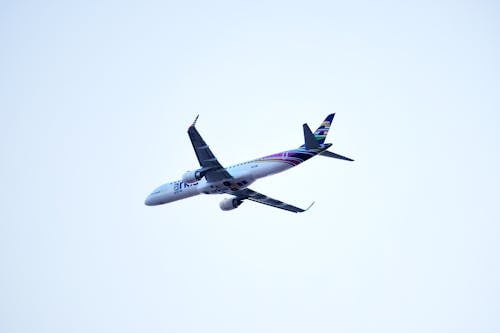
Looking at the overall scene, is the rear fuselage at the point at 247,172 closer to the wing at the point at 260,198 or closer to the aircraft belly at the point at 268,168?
the aircraft belly at the point at 268,168

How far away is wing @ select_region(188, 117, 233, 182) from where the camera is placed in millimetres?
55281

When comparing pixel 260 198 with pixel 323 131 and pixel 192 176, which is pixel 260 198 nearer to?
pixel 192 176

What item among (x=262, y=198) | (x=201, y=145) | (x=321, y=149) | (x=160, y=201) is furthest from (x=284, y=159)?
(x=160, y=201)

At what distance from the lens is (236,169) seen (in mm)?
59594

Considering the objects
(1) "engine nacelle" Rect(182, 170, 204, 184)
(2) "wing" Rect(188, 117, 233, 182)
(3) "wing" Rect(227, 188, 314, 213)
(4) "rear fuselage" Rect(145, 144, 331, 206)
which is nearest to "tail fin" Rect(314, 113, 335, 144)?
(4) "rear fuselage" Rect(145, 144, 331, 206)

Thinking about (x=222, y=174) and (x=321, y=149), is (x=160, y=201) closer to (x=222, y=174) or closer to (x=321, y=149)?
(x=222, y=174)

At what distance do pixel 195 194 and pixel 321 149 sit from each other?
15.3m

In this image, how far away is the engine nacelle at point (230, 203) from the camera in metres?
65.4

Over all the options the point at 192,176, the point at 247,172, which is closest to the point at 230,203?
the point at 192,176

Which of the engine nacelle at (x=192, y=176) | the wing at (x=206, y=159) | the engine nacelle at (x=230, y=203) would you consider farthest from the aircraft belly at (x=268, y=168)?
the engine nacelle at (x=230, y=203)

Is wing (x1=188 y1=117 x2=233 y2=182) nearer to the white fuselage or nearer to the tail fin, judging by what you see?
the white fuselage

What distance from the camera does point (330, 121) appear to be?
57.0 meters

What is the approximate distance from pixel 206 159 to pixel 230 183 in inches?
150

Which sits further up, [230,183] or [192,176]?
[192,176]
